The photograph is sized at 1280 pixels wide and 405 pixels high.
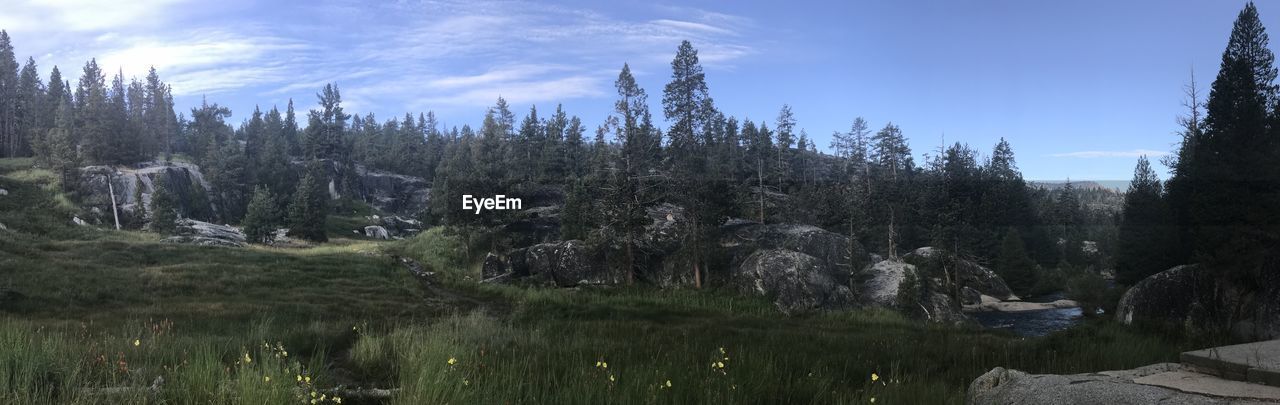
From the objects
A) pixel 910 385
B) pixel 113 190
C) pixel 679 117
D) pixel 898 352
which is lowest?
pixel 898 352

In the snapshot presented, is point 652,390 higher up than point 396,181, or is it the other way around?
point 396,181

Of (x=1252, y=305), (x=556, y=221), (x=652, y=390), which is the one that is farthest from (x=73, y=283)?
(x=1252, y=305)

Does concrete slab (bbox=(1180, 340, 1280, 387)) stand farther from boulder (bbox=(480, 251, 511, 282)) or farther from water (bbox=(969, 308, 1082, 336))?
boulder (bbox=(480, 251, 511, 282))

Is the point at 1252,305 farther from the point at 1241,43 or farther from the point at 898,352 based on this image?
the point at 898,352

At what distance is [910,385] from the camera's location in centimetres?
647

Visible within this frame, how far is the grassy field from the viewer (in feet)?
17.3

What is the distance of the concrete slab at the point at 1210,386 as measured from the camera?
16.3ft

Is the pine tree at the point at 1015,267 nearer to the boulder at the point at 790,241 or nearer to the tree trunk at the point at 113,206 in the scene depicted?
the boulder at the point at 790,241

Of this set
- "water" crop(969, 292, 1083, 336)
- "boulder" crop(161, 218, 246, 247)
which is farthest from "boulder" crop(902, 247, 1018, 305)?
"boulder" crop(161, 218, 246, 247)

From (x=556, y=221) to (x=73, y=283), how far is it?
35.1 metres

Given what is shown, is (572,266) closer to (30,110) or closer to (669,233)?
(669,233)

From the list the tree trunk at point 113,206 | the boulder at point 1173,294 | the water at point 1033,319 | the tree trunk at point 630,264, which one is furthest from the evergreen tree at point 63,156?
the boulder at point 1173,294

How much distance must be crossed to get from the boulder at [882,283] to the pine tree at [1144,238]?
57.9 ft

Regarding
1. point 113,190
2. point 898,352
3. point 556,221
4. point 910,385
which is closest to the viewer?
point 910,385
